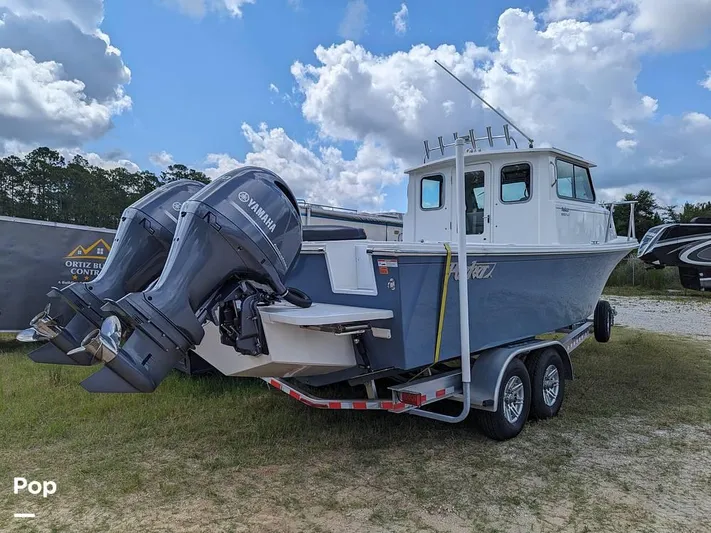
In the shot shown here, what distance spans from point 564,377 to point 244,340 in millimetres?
3547

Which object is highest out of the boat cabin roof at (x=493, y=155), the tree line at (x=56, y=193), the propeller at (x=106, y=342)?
the tree line at (x=56, y=193)

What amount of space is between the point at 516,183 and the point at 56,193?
78.6ft

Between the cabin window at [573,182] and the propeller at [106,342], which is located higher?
the cabin window at [573,182]

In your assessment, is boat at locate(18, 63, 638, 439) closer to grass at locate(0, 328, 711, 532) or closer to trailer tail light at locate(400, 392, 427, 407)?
trailer tail light at locate(400, 392, 427, 407)

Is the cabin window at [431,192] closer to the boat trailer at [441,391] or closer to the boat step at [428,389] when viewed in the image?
the boat trailer at [441,391]

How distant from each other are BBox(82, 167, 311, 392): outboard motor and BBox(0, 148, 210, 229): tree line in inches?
847

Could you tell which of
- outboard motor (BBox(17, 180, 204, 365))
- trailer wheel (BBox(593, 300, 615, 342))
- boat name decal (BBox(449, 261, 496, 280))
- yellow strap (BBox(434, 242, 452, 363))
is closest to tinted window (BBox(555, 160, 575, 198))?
trailer wheel (BBox(593, 300, 615, 342))

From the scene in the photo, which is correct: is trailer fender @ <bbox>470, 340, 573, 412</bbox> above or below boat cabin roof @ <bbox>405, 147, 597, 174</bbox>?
below

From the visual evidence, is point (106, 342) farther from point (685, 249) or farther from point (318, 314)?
point (685, 249)

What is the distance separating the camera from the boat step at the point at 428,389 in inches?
148

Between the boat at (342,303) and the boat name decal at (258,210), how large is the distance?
0.04ft

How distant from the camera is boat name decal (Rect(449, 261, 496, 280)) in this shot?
12.1 ft

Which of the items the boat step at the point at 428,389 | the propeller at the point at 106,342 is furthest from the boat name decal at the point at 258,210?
the boat step at the point at 428,389

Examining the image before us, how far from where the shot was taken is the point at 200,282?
2.67 metres
